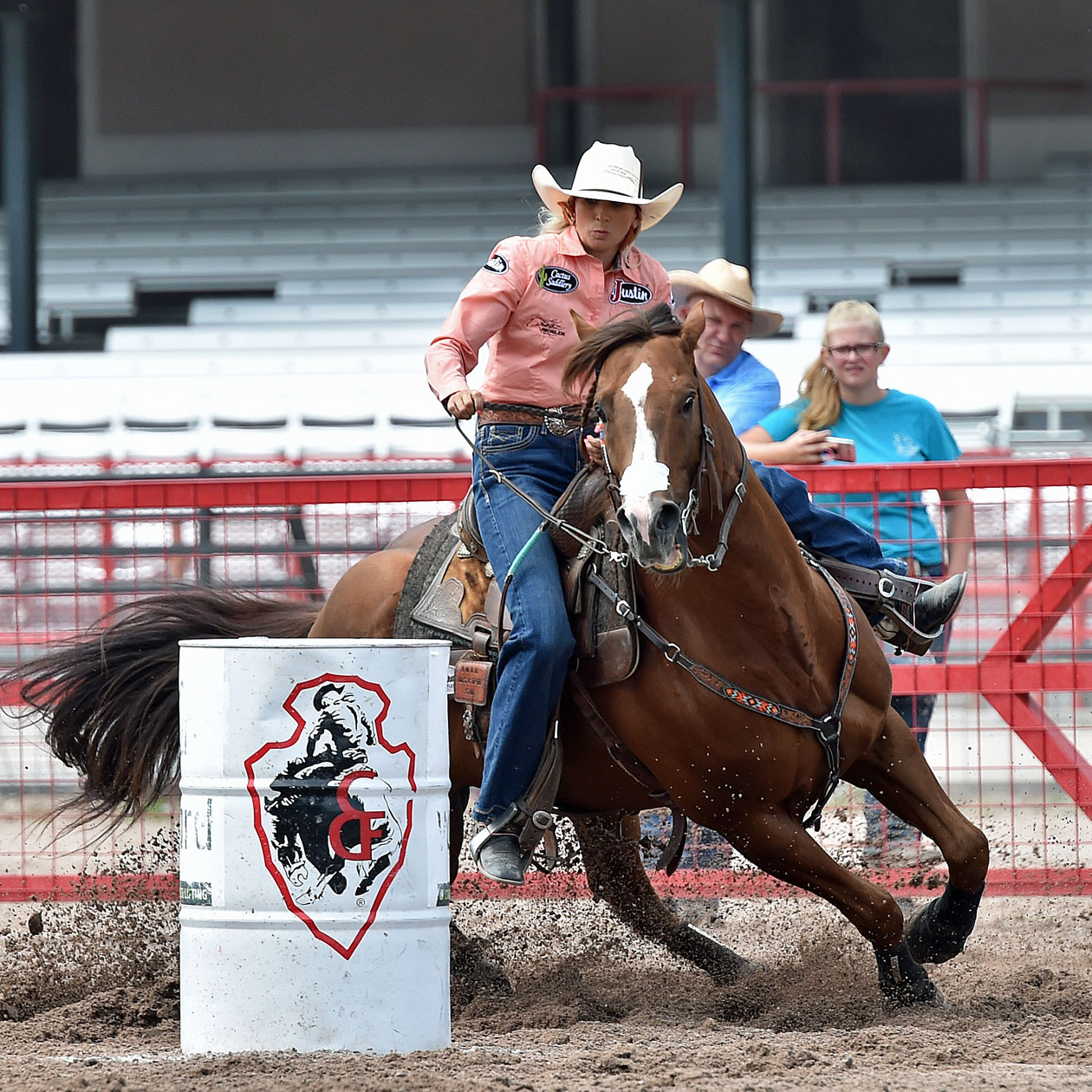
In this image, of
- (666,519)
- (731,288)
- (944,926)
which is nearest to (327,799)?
(666,519)

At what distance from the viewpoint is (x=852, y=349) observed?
5770mm

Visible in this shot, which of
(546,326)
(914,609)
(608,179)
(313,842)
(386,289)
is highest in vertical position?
(386,289)

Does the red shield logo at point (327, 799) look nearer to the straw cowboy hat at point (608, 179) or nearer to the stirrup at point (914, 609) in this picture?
the straw cowboy hat at point (608, 179)

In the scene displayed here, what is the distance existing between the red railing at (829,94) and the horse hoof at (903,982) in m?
14.3

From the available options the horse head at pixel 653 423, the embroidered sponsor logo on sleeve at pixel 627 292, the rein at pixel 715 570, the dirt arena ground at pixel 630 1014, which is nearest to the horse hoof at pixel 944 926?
the dirt arena ground at pixel 630 1014

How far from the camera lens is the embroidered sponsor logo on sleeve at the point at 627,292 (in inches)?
187

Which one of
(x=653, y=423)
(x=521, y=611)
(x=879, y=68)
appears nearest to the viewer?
(x=653, y=423)

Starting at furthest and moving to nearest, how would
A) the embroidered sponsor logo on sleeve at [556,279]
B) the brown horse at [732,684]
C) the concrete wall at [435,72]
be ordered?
the concrete wall at [435,72] < the embroidered sponsor logo on sleeve at [556,279] < the brown horse at [732,684]

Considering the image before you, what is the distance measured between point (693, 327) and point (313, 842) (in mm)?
1572

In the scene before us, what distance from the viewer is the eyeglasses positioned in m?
5.76

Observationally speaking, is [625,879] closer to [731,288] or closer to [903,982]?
[903,982]

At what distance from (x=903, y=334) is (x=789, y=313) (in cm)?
126

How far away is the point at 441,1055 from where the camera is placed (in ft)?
12.6

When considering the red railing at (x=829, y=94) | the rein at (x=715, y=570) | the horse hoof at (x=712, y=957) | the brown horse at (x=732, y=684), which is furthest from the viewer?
the red railing at (x=829, y=94)
